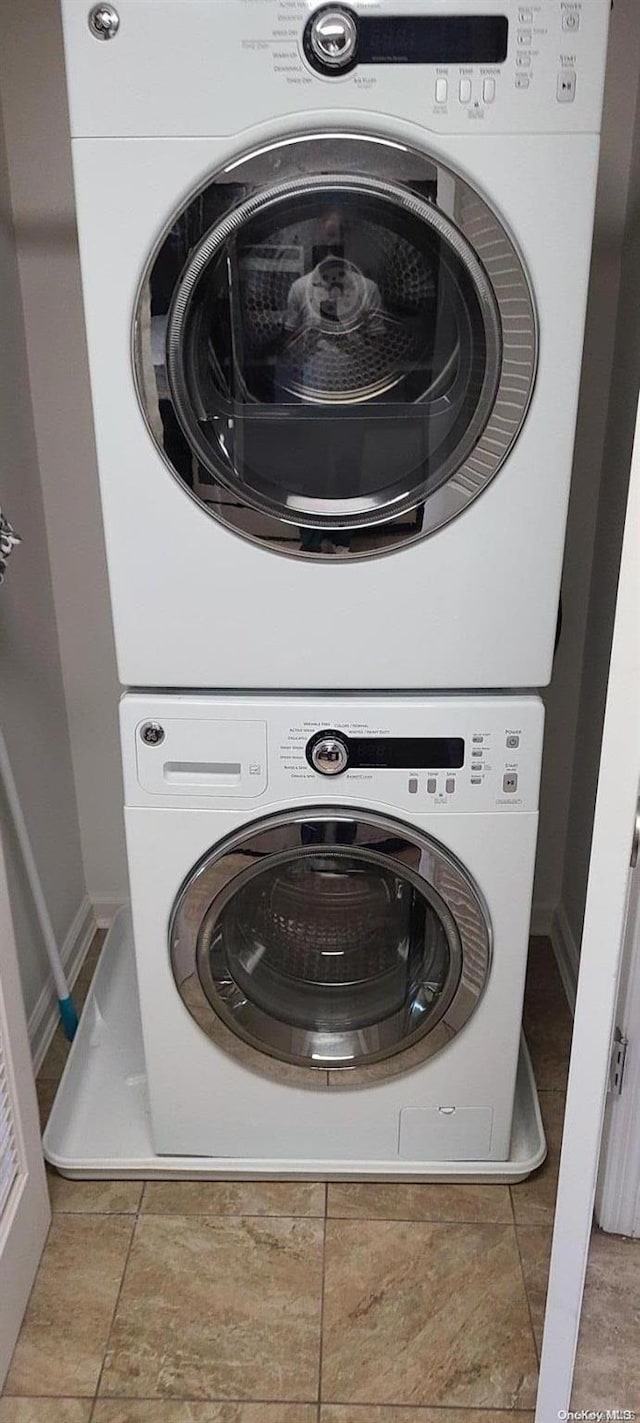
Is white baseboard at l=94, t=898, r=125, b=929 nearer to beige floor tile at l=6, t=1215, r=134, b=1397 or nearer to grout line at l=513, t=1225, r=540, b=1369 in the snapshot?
beige floor tile at l=6, t=1215, r=134, b=1397

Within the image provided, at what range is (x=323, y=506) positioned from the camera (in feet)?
4.61

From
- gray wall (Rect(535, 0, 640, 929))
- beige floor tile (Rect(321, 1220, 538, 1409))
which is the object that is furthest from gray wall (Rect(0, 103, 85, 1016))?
gray wall (Rect(535, 0, 640, 929))

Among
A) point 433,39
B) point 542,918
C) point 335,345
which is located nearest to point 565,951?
point 542,918

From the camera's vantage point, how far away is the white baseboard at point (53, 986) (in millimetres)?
1997

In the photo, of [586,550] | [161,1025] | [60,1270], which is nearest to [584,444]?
[586,550]

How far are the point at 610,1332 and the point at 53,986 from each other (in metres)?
1.20

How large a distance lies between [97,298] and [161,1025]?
1.05 m

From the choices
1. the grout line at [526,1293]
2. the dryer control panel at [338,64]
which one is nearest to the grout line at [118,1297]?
the grout line at [526,1293]

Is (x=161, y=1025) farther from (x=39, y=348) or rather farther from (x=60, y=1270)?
(x=39, y=348)

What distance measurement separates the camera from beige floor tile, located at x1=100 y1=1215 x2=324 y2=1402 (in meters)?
1.44

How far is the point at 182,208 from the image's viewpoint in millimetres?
1265

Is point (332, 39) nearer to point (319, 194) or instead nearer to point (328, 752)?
point (319, 194)

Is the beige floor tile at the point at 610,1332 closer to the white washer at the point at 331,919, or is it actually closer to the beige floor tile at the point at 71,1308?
the white washer at the point at 331,919

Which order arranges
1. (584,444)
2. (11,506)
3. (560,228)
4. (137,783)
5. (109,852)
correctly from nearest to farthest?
(560,228)
(137,783)
(11,506)
(584,444)
(109,852)
